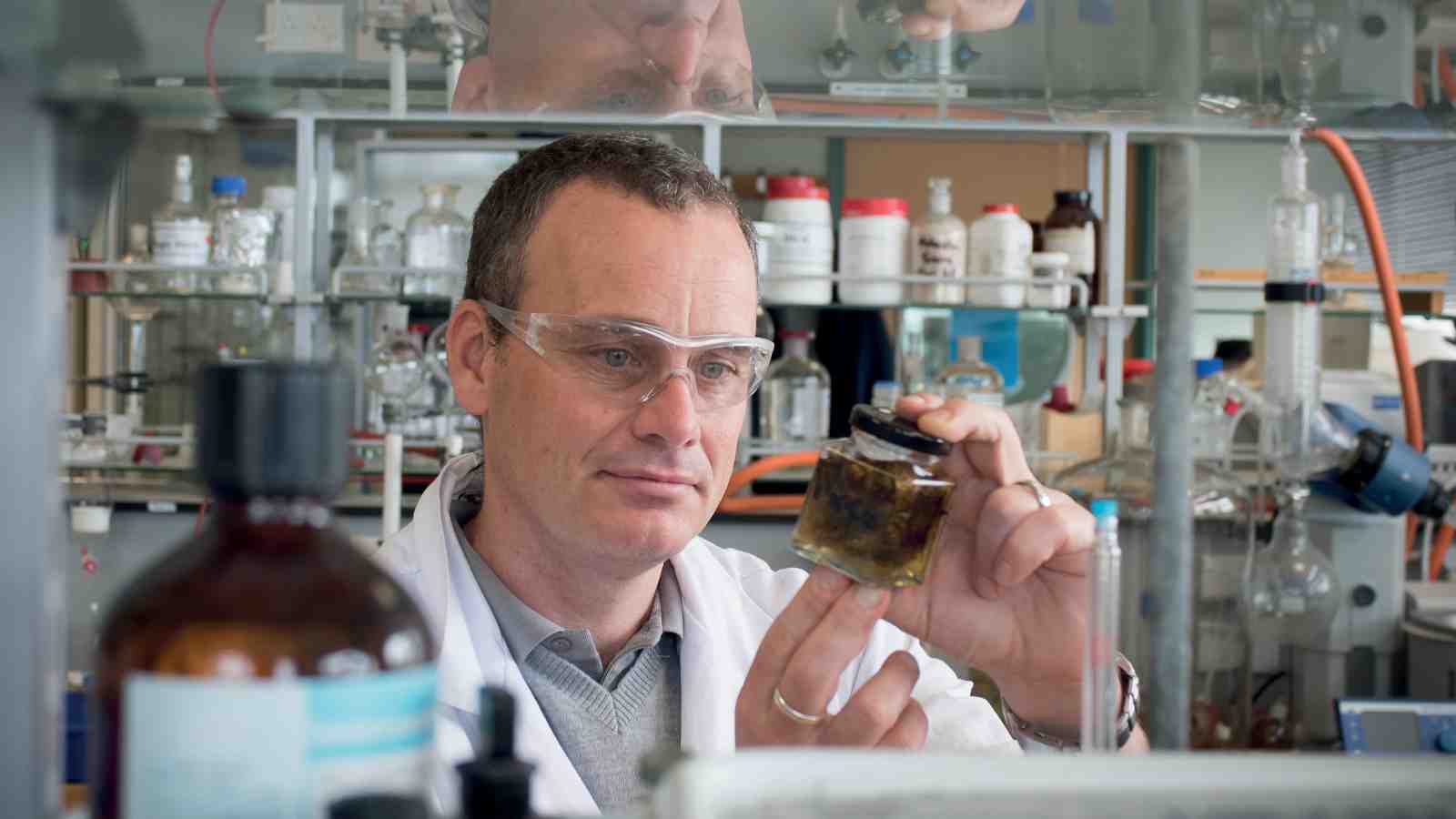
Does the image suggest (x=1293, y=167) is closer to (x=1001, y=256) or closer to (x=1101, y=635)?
(x=1101, y=635)

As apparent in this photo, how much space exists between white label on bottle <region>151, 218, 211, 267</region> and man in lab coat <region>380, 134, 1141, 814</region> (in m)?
1.97

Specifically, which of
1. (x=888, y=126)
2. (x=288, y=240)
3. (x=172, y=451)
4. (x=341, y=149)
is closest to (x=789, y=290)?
(x=888, y=126)

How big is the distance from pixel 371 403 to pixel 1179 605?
11.8 ft

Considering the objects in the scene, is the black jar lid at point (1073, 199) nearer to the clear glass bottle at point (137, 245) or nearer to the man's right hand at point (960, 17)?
the clear glass bottle at point (137, 245)

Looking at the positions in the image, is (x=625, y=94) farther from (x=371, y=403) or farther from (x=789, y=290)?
(x=371, y=403)

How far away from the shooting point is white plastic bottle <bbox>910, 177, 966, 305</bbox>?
130 inches

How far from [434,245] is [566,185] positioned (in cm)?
206

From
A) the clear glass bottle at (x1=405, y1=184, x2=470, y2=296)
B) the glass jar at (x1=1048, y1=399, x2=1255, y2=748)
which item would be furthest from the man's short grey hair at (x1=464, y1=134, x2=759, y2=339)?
the clear glass bottle at (x1=405, y1=184, x2=470, y2=296)

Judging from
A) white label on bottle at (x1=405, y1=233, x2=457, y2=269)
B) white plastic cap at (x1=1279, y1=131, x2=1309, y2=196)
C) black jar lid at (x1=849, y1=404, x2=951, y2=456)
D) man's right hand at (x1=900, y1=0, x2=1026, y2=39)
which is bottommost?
black jar lid at (x1=849, y1=404, x2=951, y2=456)

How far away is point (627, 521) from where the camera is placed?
127 cm

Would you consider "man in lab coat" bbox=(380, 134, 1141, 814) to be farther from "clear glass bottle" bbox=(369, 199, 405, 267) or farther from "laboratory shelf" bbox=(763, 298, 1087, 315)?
"clear glass bottle" bbox=(369, 199, 405, 267)

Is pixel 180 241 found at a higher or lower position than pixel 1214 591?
higher

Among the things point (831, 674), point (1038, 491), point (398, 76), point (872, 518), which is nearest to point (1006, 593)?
point (1038, 491)

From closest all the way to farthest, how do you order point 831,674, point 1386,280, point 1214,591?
point 831,674 < point 1386,280 < point 1214,591
